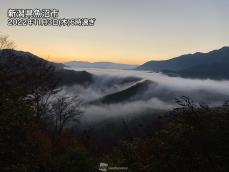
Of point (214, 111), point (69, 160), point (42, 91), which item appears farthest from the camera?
point (42, 91)

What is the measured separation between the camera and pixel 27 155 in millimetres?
21875

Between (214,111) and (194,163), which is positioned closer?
(194,163)

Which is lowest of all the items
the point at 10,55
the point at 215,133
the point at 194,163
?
the point at 194,163

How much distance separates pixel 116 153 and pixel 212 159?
122ft

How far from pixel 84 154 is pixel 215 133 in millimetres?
27773

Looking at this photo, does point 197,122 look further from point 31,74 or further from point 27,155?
point 31,74

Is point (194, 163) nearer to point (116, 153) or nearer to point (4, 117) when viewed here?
point (4, 117)

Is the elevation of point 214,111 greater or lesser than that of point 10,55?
lesser

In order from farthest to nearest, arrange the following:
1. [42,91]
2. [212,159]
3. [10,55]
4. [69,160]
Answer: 1. [42,91]
2. [69,160]
3. [10,55]
4. [212,159]

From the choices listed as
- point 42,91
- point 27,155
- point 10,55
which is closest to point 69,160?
point 42,91

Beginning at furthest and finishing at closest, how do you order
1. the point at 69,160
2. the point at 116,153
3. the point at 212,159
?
the point at 116,153, the point at 69,160, the point at 212,159

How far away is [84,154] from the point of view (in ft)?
157

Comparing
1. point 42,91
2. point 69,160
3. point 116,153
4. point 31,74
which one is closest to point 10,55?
point 31,74

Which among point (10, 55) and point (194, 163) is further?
point (10, 55)
